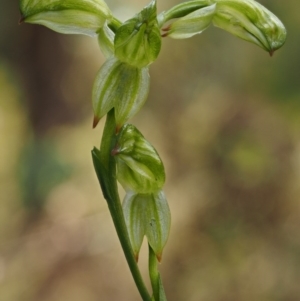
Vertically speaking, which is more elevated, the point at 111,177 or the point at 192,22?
the point at 192,22

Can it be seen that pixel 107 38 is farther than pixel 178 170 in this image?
No

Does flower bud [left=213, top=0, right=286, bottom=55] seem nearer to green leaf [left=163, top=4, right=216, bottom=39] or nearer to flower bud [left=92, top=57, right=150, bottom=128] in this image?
green leaf [left=163, top=4, right=216, bottom=39]

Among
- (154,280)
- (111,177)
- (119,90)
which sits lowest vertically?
(154,280)

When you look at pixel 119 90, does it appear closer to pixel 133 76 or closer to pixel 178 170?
pixel 133 76

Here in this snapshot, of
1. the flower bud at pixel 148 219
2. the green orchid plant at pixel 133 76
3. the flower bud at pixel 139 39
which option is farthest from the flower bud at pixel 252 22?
the flower bud at pixel 148 219

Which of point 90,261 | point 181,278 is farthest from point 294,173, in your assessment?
point 90,261

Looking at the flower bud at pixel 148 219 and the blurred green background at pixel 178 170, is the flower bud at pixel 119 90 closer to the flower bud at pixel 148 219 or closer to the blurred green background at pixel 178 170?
the flower bud at pixel 148 219

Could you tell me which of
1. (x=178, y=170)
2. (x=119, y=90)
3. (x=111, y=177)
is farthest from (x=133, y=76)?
(x=178, y=170)
